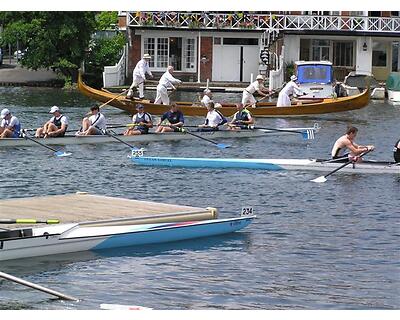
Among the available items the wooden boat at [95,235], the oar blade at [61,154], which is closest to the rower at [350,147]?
the wooden boat at [95,235]

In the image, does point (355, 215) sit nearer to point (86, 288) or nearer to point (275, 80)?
point (86, 288)

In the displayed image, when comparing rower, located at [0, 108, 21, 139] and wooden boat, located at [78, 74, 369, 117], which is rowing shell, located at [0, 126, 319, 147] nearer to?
rower, located at [0, 108, 21, 139]

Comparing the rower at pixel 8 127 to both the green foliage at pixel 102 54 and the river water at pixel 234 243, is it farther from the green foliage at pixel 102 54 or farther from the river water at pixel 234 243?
the green foliage at pixel 102 54

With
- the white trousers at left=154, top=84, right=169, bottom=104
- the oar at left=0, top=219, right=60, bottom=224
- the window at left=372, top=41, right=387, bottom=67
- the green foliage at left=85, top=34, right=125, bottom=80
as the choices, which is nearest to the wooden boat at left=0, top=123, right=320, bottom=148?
the white trousers at left=154, top=84, right=169, bottom=104

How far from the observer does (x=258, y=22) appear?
59.4m

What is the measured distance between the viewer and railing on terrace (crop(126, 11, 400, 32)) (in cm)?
5797

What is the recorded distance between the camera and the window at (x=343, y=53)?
6078 centimetres

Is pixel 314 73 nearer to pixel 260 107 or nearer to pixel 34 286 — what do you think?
pixel 260 107

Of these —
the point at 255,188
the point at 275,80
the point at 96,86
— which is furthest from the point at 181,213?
the point at 96,86

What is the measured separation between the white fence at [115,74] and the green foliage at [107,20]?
986cm

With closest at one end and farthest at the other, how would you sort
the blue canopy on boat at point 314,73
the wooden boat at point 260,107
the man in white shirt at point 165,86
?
the wooden boat at point 260,107, the man in white shirt at point 165,86, the blue canopy on boat at point 314,73

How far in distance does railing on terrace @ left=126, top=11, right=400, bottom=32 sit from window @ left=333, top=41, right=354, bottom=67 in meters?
2.65

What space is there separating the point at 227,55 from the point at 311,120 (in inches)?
813

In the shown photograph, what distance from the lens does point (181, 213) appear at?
61.5 feet
